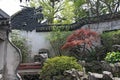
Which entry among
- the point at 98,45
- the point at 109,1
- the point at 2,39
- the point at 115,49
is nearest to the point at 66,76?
the point at 2,39

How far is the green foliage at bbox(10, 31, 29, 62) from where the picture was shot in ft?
56.6

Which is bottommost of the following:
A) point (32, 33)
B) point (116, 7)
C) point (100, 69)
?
point (100, 69)

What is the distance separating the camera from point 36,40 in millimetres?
18562

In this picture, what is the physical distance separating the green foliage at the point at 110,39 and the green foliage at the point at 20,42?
414 centimetres

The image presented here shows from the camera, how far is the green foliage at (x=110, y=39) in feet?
48.7

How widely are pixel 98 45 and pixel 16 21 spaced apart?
496cm

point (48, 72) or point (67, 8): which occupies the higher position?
point (67, 8)

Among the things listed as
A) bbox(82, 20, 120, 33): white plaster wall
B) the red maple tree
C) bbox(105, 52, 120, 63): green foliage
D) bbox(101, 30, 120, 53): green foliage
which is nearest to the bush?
bbox(105, 52, 120, 63): green foliage

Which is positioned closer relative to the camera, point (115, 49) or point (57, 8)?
point (115, 49)

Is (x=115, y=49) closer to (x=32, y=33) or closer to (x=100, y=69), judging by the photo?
(x=100, y=69)

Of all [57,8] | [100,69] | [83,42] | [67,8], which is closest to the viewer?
[100,69]

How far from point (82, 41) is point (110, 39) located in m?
1.36

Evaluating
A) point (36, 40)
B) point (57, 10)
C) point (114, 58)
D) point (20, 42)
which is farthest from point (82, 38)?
point (57, 10)

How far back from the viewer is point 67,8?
872 inches
